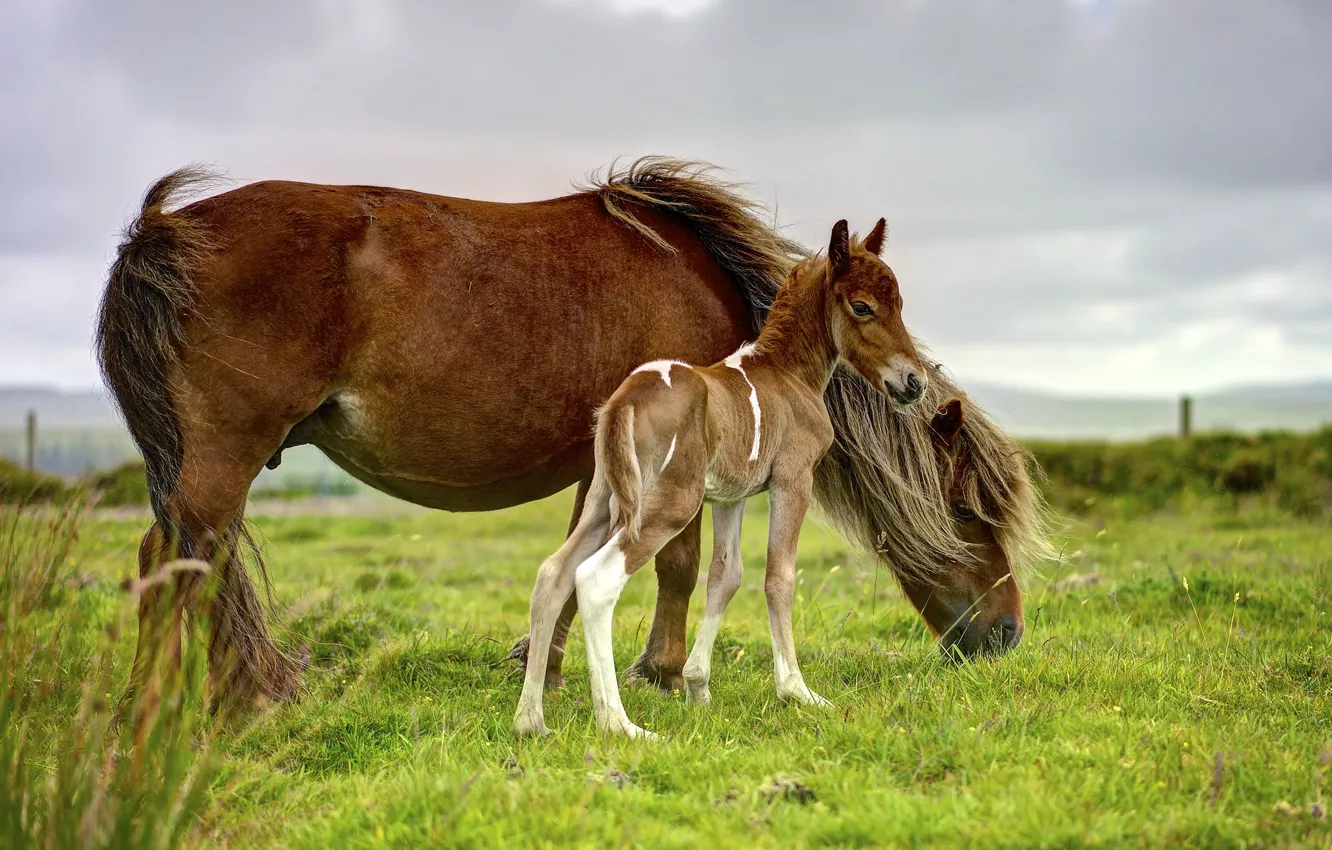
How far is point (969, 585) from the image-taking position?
19.8 feet

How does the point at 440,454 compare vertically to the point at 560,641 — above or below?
above

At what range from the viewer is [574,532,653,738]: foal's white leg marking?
439cm

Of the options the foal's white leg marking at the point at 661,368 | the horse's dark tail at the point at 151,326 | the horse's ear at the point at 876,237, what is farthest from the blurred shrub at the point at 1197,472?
the horse's dark tail at the point at 151,326

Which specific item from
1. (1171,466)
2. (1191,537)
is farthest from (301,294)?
(1171,466)

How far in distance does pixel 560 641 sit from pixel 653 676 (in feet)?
1.72

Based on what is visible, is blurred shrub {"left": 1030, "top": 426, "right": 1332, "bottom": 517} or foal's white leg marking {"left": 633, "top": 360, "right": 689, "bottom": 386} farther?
blurred shrub {"left": 1030, "top": 426, "right": 1332, "bottom": 517}

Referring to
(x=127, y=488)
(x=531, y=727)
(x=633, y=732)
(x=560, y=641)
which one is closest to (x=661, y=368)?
(x=633, y=732)

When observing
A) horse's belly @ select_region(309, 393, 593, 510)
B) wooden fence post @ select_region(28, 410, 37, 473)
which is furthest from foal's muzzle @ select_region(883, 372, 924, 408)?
wooden fence post @ select_region(28, 410, 37, 473)

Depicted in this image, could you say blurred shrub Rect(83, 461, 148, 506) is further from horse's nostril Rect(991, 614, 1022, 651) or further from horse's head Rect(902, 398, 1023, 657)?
horse's nostril Rect(991, 614, 1022, 651)

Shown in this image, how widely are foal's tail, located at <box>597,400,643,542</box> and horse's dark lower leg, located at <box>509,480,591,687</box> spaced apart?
1206 mm

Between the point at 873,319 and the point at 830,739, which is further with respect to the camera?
the point at 873,319

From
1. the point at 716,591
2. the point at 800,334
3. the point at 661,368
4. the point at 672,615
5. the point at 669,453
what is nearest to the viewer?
the point at 669,453

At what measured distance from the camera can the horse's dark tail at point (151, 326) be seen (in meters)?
4.83

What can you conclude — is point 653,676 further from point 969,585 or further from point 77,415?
point 77,415
